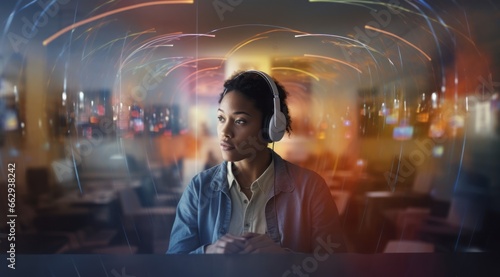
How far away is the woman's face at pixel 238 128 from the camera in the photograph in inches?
82.1

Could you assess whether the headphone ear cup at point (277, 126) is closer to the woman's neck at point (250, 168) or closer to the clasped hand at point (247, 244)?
the woman's neck at point (250, 168)

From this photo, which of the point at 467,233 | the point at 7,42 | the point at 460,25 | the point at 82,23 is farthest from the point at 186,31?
the point at 467,233

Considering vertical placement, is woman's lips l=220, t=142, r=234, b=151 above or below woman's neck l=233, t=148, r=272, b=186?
above

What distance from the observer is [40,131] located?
7.11 feet

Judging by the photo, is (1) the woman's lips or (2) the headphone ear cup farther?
(1) the woman's lips

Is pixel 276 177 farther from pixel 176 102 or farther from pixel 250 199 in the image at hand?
pixel 176 102

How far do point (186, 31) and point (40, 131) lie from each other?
0.78 meters

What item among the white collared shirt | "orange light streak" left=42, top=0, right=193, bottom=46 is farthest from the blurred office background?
the white collared shirt

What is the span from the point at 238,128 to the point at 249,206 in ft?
1.12

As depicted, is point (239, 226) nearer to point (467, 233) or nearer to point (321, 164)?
point (321, 164)

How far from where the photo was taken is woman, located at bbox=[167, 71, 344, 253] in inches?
83.2

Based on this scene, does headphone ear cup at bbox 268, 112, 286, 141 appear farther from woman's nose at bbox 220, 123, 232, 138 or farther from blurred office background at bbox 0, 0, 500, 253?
woman's nose at bbox 220, 123, 232, 138

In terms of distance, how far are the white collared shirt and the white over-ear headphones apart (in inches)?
7.4

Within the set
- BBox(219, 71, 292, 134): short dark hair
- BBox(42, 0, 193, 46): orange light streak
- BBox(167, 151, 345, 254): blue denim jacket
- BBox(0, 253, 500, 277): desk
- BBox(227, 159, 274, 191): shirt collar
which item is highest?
BBox(42, 0, 193, 46): orange light streak
